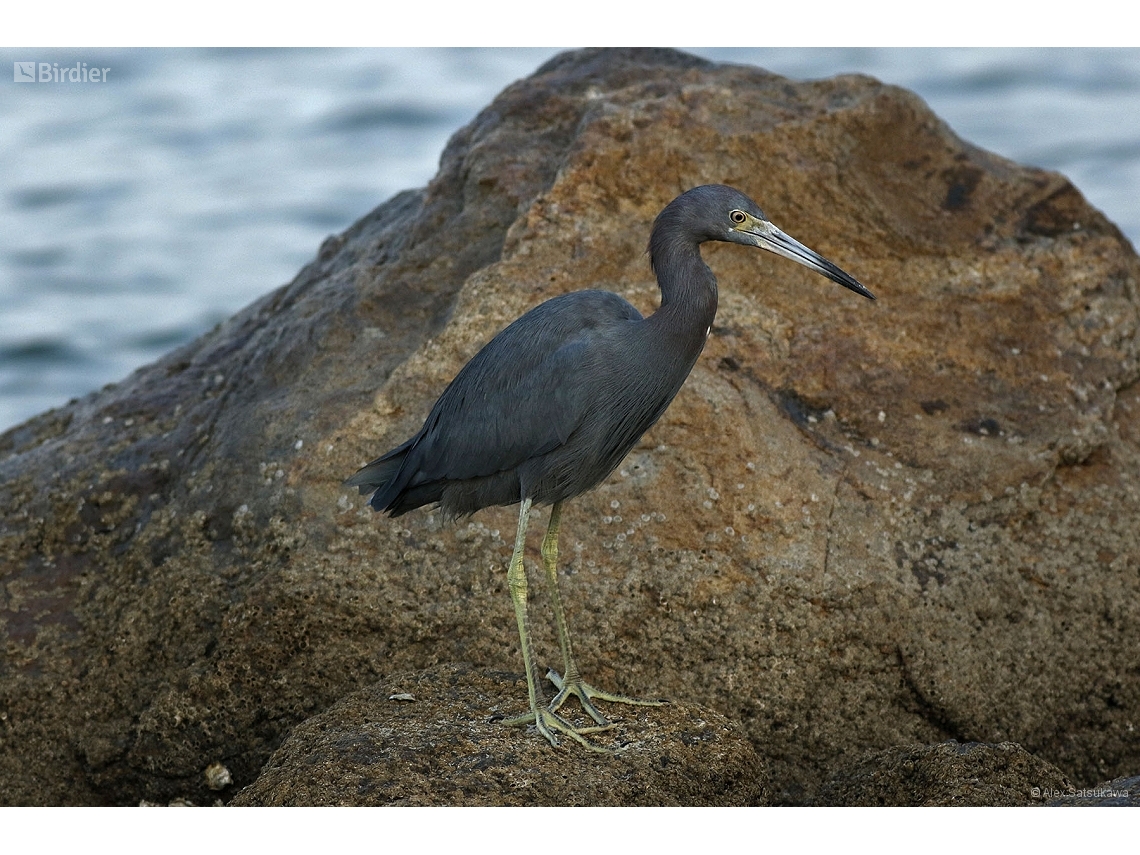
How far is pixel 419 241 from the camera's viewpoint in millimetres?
6340

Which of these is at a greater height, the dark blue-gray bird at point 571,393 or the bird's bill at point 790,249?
the bird's bill at point 790,249

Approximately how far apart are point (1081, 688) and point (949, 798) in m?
1.20

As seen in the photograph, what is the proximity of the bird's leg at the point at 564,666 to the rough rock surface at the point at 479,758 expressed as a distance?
2.5 inches

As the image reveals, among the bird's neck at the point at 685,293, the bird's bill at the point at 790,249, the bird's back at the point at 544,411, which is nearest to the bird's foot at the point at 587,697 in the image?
the bird's back at the point at 544,411

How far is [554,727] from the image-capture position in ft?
15.2

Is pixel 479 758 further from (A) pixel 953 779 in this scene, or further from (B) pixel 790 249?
(B) pixel 790 249

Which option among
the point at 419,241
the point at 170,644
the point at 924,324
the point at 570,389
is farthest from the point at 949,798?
the point at 419,241

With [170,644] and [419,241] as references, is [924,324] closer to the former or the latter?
[419,241]

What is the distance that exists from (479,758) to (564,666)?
73cm

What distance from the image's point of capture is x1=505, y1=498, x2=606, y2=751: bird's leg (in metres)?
4.60

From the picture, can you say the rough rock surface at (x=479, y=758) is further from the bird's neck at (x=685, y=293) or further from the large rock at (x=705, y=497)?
the bird's neck at (x=685, y=293)

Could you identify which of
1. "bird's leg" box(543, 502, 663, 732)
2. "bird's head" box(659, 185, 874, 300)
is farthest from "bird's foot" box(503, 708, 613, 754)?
A: "bird's head" box(659, 185, 874, 300)

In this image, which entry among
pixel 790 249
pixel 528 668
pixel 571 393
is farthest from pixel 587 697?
pixel 790 249

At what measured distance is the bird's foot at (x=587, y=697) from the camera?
4.82 metres
